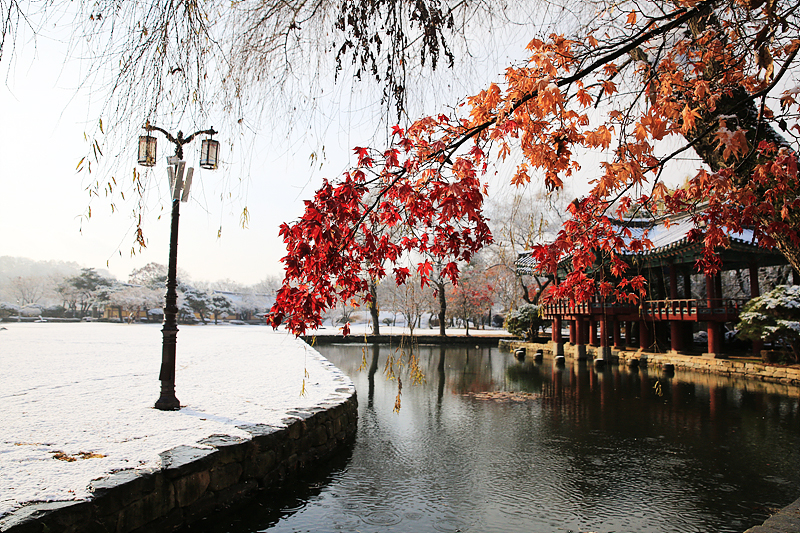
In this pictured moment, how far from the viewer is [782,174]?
122 inches

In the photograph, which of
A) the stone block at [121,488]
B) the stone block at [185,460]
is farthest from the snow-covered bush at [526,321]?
the stone block at [121,488]

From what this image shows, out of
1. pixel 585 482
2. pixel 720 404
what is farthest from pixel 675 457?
pixel 720 404

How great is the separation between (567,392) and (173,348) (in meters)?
8.66

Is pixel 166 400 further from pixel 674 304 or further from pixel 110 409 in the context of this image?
pixel 674 304

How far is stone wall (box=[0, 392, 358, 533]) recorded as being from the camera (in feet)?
9.59

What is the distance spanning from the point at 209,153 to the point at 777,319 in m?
13.7

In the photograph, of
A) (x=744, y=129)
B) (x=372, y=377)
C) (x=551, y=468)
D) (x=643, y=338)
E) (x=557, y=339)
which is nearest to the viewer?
(x=744, y=129)

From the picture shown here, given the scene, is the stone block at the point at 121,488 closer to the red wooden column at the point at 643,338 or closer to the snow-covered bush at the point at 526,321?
the red wooden column at the point at 643,338

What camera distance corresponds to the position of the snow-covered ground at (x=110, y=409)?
11.4 ft

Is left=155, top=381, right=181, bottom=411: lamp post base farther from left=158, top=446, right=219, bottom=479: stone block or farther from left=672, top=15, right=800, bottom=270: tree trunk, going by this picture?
left=672, top=15, right=800, bottom=270: tree trunk

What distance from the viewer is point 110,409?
17.8 ft

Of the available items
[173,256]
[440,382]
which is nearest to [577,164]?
[173,256]

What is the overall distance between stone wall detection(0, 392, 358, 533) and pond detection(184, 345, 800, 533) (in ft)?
0.70

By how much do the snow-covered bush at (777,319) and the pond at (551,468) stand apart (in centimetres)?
203
